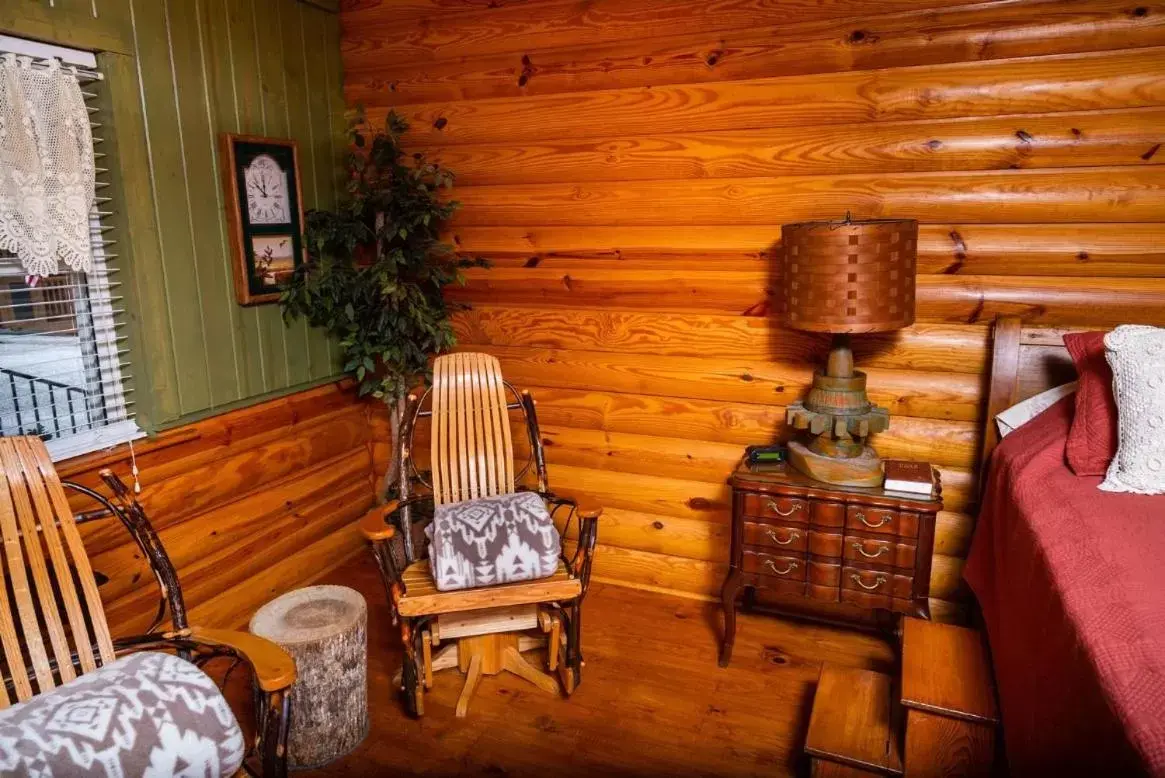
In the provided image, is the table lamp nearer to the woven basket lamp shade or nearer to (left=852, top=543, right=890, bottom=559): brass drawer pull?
the woven basket lamp shade

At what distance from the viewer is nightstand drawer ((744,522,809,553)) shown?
276 cm

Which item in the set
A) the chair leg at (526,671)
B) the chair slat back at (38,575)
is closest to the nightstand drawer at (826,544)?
the chair leg at (526,671)

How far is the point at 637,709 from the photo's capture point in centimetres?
269

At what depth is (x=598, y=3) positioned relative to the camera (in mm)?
3230

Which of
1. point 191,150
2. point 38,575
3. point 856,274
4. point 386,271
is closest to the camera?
point 38,575

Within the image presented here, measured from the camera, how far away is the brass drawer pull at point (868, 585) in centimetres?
269

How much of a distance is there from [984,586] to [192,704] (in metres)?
2.37

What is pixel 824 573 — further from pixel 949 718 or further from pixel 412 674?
pixel 412 674

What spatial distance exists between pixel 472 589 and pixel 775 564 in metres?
1.09

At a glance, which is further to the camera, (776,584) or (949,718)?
(776,584)

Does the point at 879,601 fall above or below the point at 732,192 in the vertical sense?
below

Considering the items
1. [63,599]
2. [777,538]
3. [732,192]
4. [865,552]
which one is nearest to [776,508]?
[777,538]

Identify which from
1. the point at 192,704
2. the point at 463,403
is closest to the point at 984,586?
the point at 463,403

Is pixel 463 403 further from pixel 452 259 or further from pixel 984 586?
pixel 984 586
